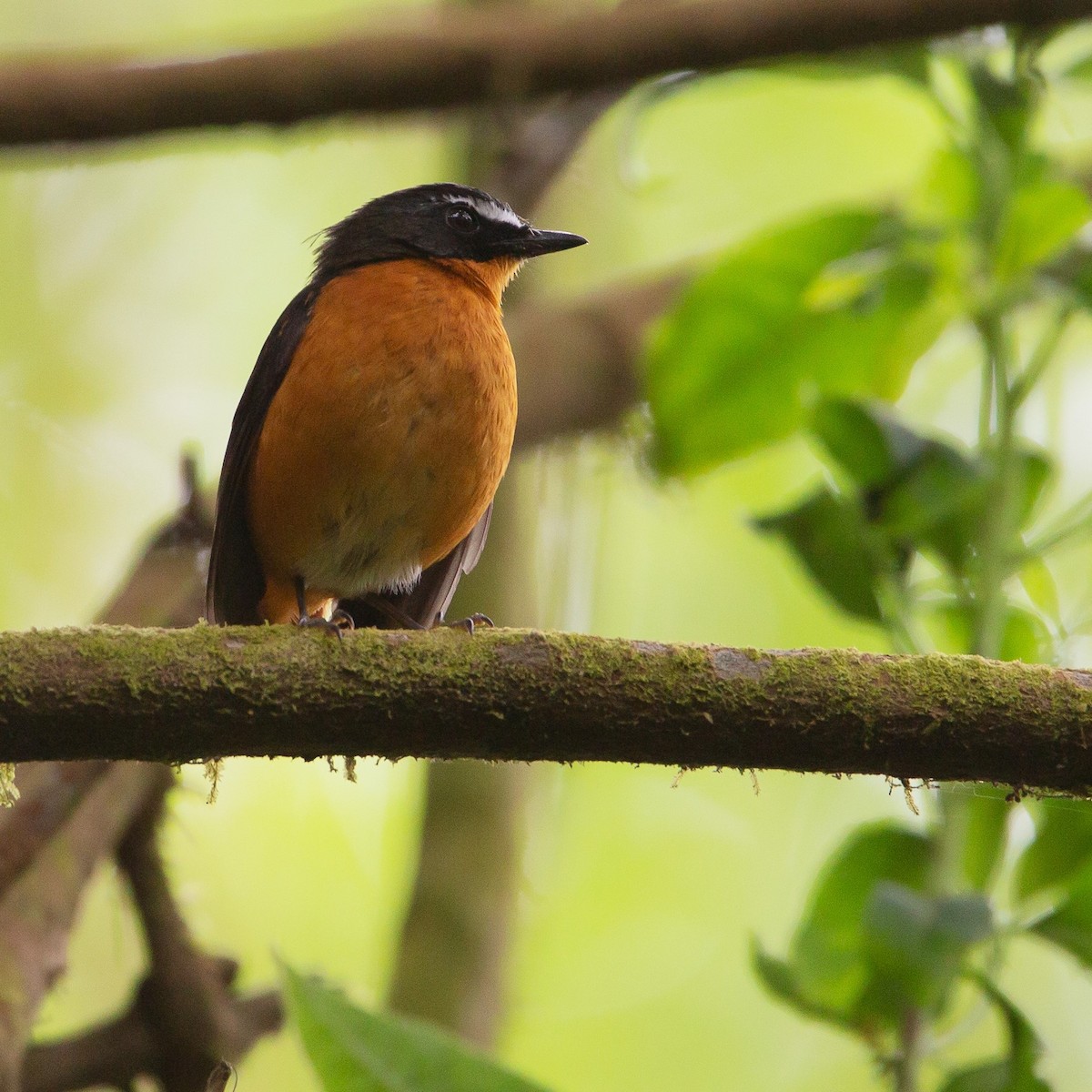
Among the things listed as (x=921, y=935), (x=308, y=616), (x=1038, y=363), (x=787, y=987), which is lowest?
(x=787, y=987)

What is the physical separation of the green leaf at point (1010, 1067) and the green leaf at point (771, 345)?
1.92 metres

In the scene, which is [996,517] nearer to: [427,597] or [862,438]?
[862,438]

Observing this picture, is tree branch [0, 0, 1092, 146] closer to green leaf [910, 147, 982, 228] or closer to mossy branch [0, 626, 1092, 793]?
green leaf [910, 147, 982, 228]

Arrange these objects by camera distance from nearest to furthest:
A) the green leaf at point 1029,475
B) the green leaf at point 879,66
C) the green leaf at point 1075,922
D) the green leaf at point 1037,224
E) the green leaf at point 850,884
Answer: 1. the green leaf at point 1075,922
2. the green leaf at point 850,884
3. the green leaf at point 1029,475
4. the green leaf at point 1037,224
5. the green leaf at point 879,66

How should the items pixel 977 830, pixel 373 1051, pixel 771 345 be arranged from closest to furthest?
pixel 373 1051 < pixel 977 830 < pixel 771 345

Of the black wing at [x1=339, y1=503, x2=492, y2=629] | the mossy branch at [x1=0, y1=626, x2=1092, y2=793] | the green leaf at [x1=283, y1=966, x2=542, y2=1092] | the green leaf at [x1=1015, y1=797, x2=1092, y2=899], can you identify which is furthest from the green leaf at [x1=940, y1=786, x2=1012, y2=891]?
the black wing at [x1=339, y1=503, x2=492, y2=629]

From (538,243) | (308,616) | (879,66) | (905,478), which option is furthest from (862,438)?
(308,616)

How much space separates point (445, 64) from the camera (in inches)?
141

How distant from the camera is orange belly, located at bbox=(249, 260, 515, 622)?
12.6ft

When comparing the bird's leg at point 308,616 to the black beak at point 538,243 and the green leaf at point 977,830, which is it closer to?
the black beak at point 538,243

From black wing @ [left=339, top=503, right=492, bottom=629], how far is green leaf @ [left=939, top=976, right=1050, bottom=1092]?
224 cm

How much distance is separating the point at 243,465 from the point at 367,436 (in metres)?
0.58

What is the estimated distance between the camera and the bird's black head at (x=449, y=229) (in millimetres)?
4691

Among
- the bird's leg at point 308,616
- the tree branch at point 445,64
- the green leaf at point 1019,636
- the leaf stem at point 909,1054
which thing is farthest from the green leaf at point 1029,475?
the bird's leg at point 308,616
